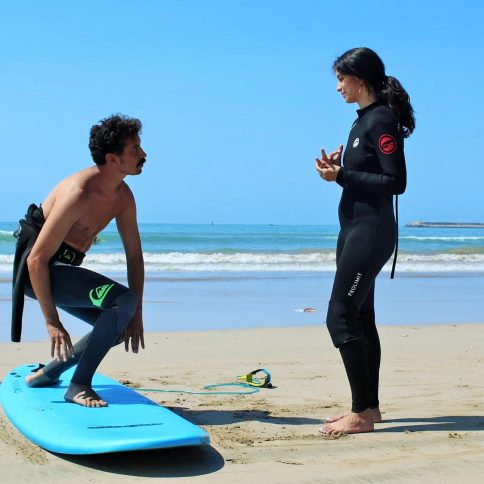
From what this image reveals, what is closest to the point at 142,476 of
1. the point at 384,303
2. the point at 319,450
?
the point at 319,450

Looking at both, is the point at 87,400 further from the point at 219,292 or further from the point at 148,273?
the point at 148,273

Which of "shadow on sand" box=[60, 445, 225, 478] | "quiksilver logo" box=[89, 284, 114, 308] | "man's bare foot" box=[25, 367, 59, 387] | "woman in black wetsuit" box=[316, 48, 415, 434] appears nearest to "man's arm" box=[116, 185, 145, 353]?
"quiksilver logo" box=[89, 284, 114, 308]

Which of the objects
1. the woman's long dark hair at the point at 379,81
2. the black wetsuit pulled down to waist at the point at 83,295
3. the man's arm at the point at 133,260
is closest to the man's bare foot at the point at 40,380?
the black wetsuit pulled down to waist at the point at 83,295

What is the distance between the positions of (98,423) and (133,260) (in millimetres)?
1072

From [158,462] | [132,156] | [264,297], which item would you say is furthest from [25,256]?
[264,297]

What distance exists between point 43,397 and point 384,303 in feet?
23.7

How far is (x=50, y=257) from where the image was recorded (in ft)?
13.5

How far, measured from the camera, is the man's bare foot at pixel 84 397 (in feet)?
13.4

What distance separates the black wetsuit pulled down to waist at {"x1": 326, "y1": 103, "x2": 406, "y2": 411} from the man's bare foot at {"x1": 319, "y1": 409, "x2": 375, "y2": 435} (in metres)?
0.05

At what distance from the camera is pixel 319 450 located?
147 inches

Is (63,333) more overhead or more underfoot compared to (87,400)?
more overhead

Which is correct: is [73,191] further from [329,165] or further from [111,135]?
[329,165]

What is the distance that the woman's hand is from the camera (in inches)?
164

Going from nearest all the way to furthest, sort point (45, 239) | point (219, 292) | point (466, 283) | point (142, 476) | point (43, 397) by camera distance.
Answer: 1. point (142, 476)
2. point (45, 239)
3. point (43, 397)
4. point (219, 292)
5. point (466, 283)
